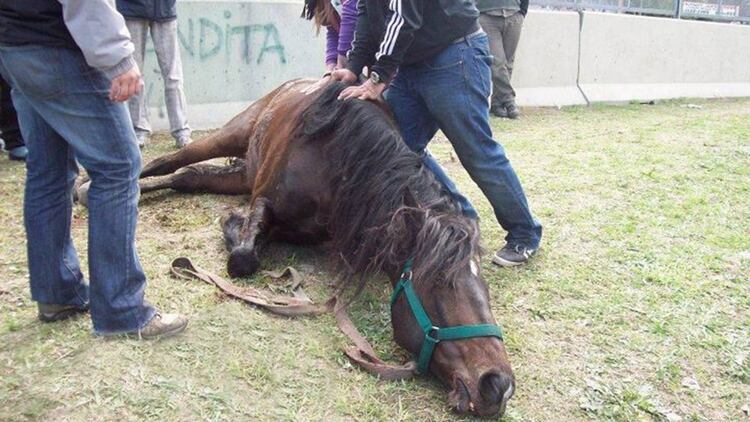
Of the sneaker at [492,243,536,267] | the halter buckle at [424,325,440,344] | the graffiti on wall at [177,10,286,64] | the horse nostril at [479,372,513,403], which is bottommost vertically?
the sneaker at [492,243,536,267]

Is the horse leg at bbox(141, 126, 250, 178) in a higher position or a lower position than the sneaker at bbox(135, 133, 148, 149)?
higher

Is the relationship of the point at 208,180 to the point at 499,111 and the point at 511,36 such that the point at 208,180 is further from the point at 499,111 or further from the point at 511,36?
the point at 511,36

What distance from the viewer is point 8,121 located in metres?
5.40

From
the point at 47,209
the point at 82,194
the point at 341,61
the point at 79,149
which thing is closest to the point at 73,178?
the point at 47,209

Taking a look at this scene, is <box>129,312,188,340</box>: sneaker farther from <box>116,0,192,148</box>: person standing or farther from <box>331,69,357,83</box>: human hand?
<box>116,0,192,148</box>: person standing

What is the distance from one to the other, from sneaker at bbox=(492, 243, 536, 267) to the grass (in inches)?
3.1

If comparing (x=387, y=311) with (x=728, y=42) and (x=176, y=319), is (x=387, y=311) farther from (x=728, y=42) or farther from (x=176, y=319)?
(x=728, y=42)

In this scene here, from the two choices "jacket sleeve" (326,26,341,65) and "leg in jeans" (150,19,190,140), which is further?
"leg in jeans" (150,19,190,140)

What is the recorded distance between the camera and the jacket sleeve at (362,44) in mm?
3645

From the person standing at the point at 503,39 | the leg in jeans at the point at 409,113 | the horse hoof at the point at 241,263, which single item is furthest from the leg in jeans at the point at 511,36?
the horse hoof at the point at 241,263

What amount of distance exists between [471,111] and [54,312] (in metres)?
2.32

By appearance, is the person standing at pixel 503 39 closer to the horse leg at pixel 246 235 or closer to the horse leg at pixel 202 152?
the horse leg at pixel 202 152

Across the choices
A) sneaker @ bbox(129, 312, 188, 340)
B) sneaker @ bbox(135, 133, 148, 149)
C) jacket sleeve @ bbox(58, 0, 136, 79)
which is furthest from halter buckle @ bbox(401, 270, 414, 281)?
sneaker @ bbox(135, 133, 148, 149)

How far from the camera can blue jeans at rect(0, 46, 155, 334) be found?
2391 millimetres
